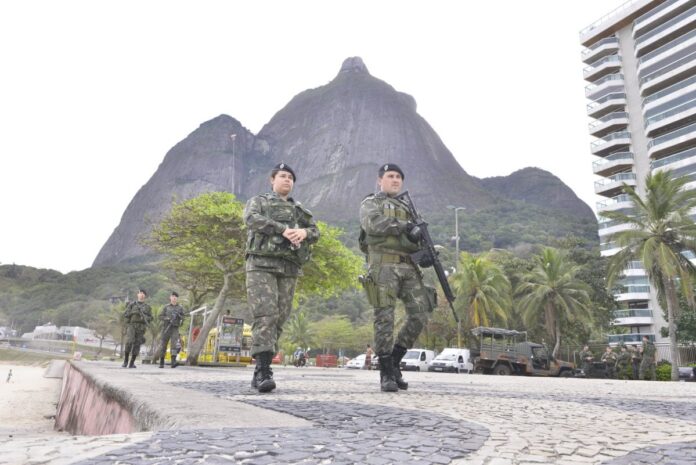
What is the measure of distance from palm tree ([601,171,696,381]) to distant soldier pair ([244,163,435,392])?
2060 cm

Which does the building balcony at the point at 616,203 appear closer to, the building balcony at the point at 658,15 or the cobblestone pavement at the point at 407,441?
the building balcony at the point at 658,15

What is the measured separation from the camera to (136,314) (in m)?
11.8

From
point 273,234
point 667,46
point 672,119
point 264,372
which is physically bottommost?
point 264,372

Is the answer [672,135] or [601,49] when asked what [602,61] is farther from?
[672,135]

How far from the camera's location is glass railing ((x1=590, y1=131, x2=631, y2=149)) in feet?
174

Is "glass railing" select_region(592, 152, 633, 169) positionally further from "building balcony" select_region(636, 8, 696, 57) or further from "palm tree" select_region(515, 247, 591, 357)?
"palm tree" select_region(515, 247, 591, 357)

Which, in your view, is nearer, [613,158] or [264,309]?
[264,309]

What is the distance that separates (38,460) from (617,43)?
222 ft

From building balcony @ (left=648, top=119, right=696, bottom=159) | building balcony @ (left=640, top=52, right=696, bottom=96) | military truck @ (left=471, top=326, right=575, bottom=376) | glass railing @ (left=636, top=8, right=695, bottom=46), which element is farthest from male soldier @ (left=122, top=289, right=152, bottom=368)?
glass railing @ (left=636, top=8, right=695, bottom=46)

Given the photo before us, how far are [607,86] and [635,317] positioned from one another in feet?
84.4

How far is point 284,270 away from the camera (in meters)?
4.44

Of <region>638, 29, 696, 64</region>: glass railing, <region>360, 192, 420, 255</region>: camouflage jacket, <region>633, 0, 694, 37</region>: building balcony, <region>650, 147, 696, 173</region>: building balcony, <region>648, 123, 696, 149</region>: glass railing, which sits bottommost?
<region>360, 192, 420, 255</region>: camouflage jacket

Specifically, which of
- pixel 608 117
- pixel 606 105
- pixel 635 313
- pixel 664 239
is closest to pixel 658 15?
pixel 606 105

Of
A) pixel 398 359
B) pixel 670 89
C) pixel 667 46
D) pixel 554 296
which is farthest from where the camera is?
pixel 667 46
